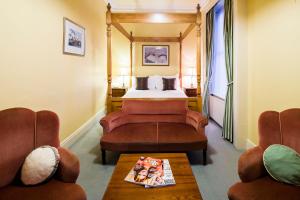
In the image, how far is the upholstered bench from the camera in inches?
104

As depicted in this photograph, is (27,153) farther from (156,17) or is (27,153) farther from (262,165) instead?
(156,17)

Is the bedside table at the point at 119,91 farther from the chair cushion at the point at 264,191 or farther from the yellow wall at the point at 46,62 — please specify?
the chair cushion at the point at 264,191

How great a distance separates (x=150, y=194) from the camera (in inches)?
54.2

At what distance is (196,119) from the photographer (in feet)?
9.95

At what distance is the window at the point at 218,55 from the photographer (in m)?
4.41

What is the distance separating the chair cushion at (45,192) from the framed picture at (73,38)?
2.24m

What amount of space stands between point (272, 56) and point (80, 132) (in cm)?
322

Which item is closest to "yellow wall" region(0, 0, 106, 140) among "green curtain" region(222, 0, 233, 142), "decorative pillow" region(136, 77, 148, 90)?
"decorative pillow" region(136, 77, 148, 90)

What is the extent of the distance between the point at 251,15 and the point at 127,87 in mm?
3893

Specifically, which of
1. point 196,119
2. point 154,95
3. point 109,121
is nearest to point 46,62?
point 109,121

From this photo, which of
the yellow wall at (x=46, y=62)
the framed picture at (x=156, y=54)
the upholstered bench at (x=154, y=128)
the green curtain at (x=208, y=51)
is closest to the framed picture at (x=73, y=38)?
the yellow wall at (x=46, y=62)

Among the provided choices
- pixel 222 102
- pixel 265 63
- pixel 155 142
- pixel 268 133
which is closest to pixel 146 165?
pixel 155 142

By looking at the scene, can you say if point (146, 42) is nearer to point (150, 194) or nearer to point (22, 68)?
point (22, 68)

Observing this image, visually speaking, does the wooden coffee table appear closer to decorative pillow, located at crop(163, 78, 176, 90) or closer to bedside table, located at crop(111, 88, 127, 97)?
decorative pillow, located at crop(163, 78, 176, 90)
